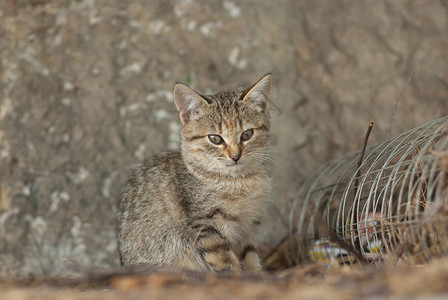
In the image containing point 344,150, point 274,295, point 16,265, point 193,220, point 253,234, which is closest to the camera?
point 274,295

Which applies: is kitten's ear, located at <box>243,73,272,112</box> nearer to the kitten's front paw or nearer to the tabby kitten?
the tabby kitten

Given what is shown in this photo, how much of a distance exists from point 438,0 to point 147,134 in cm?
293

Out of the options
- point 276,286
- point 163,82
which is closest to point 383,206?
point 276,286

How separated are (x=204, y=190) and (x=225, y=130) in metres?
0.46

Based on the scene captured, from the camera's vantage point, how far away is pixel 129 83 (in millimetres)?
Result: 4016

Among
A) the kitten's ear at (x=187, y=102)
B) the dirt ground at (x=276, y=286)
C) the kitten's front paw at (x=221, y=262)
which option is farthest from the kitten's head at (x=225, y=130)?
the dirt ground at (x=276, y=286)

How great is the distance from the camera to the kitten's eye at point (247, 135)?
3147mm

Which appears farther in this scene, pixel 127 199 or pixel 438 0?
pixel 438 0

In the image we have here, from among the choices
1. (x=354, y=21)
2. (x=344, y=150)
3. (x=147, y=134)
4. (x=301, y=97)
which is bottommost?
(x=344, y=150)

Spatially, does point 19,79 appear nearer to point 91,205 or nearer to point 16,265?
point 91,205

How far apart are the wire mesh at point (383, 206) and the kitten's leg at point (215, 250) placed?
2.07 ft

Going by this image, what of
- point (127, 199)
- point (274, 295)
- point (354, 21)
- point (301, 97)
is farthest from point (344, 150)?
point (274, 295)

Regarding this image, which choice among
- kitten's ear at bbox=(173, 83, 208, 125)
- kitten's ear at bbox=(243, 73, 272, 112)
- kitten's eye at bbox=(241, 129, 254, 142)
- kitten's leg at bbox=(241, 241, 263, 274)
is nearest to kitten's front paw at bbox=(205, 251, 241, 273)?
kitten's leg at bbox=(241, 241, 263, 274)

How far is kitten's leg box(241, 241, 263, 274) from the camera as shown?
308 cm
